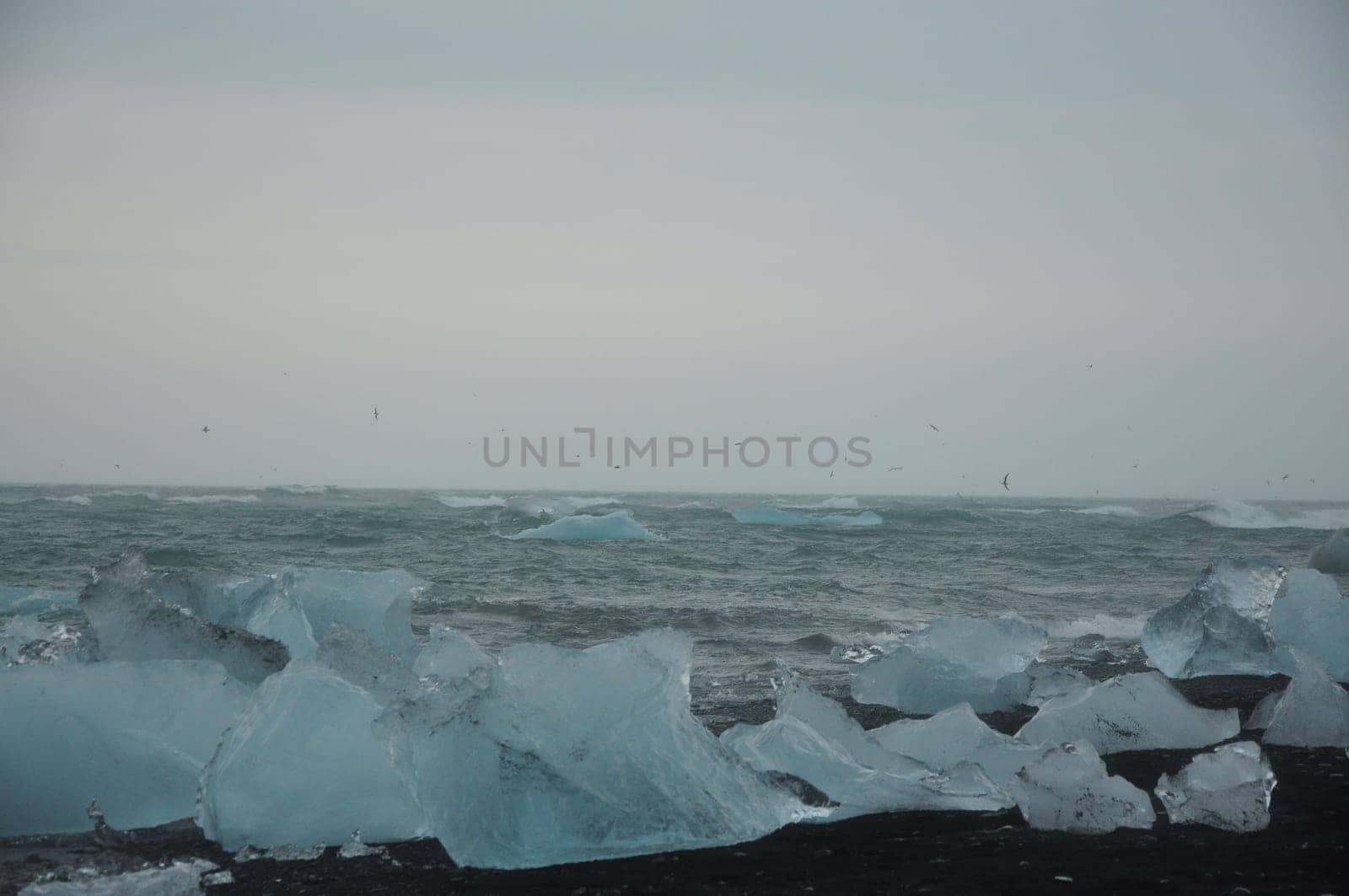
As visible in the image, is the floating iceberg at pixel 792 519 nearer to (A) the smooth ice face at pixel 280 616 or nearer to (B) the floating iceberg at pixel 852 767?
(A) the smooth ice face at pixel 280 616

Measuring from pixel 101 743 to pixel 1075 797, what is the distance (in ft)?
10.5

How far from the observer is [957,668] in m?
5.33

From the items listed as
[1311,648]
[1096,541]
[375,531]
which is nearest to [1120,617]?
[1311,648]

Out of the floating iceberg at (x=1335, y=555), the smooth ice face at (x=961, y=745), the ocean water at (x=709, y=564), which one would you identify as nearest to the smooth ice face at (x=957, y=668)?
the ocean water at (x=709, y=564)

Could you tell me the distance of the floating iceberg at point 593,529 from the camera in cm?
1956

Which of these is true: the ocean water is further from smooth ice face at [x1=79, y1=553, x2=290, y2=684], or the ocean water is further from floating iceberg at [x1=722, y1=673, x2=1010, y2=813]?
smooth ice face at [x1=79, y1=553, x2=290, y2=684]

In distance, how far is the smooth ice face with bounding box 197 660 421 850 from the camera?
304cm

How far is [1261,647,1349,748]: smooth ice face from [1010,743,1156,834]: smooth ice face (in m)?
1.55

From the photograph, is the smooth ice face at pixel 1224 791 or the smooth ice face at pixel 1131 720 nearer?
the smooth ice face at pixel 1224 791

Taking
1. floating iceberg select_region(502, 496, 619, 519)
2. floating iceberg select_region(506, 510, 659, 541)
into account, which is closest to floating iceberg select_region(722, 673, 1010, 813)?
floating iceberg select_region(506, 510, 659, 541)

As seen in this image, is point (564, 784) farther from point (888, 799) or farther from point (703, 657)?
point (703, 657)

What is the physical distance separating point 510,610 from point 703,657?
9.44 ft

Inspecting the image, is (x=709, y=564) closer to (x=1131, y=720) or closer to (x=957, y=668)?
(x=957, y=668)

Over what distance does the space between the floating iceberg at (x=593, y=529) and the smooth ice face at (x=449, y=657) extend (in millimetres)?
15101
